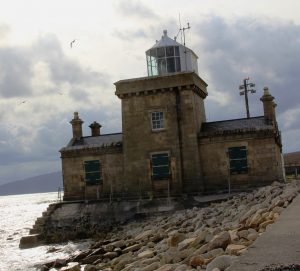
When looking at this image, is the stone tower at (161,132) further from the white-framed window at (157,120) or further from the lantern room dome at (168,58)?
the lantern room dome at (168,58)

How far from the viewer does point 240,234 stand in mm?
9852

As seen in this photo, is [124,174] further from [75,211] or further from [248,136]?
[248,136]

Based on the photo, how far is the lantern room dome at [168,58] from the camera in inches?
1029

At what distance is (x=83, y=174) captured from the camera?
84.6 ft

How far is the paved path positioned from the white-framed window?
15895 millimetres

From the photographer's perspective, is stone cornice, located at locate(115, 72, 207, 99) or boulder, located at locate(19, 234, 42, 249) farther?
stone cornice, located at locate(115, 72, 207, 99)

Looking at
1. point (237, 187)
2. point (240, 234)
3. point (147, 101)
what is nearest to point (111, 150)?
point (147, 101)

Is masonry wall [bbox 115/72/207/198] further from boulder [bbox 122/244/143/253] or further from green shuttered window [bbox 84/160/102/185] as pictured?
boulder [bbox 122/244/143/253]

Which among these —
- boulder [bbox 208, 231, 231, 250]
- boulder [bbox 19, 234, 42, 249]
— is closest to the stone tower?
boulder [bbox 19, 234, 42, 249]

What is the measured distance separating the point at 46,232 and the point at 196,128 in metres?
8.81

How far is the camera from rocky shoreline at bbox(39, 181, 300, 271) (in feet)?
29.6

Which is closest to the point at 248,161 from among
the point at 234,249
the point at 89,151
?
the point at 89,151

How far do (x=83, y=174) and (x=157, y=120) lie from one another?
4879mm

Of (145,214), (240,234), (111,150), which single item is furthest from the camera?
(111,150)
